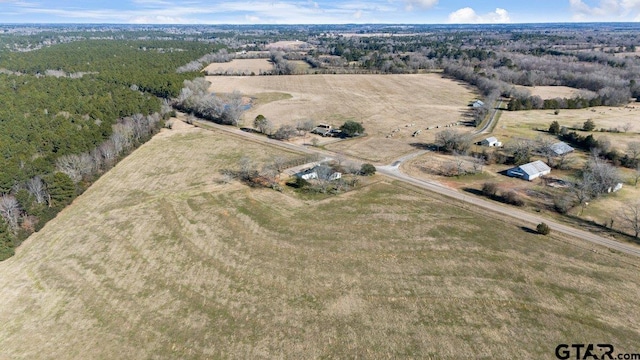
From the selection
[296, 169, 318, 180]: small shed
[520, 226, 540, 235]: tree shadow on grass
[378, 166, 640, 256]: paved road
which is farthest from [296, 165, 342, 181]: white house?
[520, 226, 540, 235]: tree shadow on grass

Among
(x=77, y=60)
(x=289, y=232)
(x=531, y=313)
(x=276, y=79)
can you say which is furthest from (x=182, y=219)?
(x=77, y=60)

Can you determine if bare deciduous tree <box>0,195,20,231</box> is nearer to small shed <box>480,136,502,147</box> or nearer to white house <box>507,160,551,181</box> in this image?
white house <box>507,160,551,181</box>

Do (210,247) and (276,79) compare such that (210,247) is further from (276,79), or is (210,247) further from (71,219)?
(276,79)

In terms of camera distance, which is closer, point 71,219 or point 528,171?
Result: point 71,219

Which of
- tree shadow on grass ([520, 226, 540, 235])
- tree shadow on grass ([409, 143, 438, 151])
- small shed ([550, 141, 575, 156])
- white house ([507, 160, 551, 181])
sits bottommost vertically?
tree shadow on grass ([520, 226, 540, 235])

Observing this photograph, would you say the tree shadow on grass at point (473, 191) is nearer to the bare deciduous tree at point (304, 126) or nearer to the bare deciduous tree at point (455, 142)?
the bare deciduous tree at point (455, 142)

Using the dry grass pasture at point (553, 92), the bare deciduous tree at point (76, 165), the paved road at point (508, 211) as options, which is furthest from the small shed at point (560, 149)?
the bare deciduous tree at point (76, 165)
